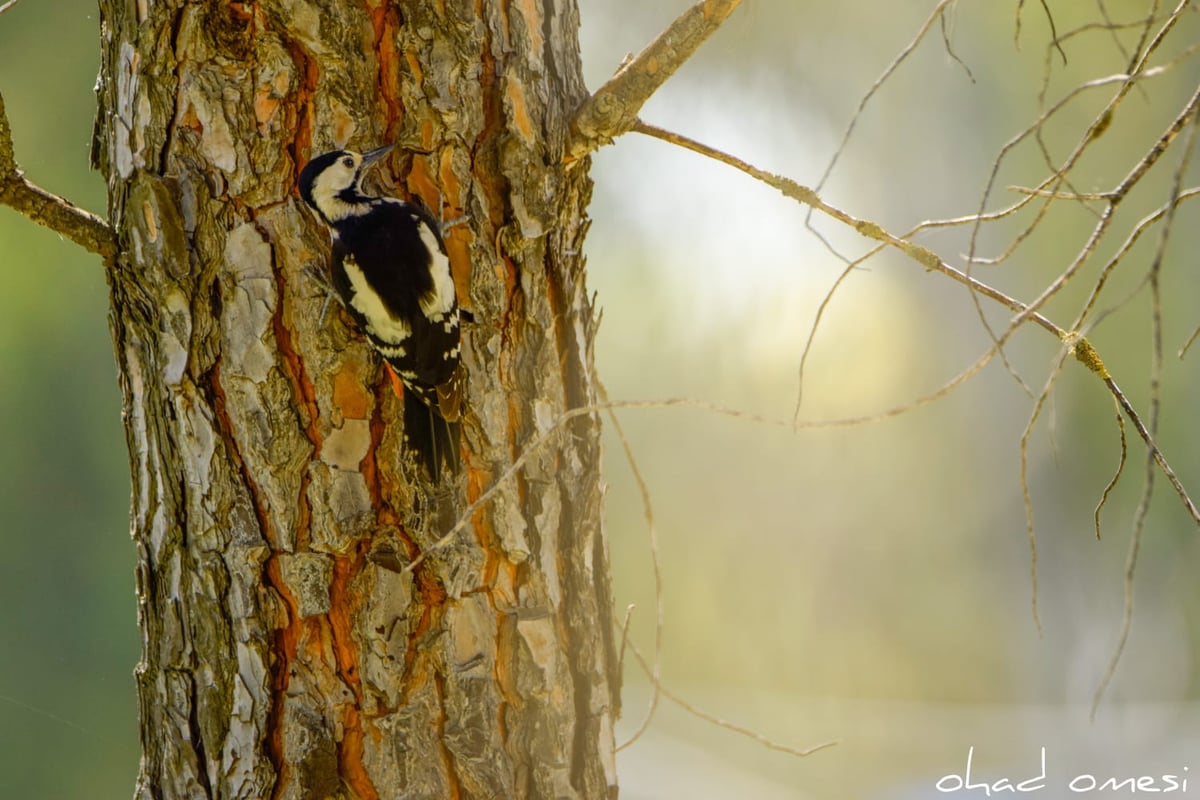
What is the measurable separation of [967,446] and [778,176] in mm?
2196

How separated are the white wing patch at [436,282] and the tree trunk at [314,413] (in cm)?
2

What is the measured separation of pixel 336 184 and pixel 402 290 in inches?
4.7

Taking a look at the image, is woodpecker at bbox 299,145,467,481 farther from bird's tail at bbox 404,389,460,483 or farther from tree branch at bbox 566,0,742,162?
tree branch at bbox 566,0,742,162

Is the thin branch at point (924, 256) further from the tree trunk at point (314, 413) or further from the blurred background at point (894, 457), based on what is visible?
the blurred background at point (894, 457)

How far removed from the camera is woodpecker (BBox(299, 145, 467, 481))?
876mm

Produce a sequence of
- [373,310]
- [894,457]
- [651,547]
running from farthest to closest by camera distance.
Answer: [894,457] < [651,547] < [373,310]

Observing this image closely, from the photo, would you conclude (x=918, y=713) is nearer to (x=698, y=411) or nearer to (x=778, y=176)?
(x=698, y=411)

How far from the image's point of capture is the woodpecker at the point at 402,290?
0.88m

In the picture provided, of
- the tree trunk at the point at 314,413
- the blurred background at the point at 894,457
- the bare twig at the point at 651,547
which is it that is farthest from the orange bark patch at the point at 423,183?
the blurred background at the point at 894,457

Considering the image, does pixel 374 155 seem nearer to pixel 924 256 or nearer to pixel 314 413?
pixel 314 413

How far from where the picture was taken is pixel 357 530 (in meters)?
0.90

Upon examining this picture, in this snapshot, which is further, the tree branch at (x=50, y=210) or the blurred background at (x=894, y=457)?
the blurred background at (x=894, y=457)

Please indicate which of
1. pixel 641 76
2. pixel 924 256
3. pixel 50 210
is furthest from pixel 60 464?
pixel 924 256

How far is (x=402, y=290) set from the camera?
3.09 ft
